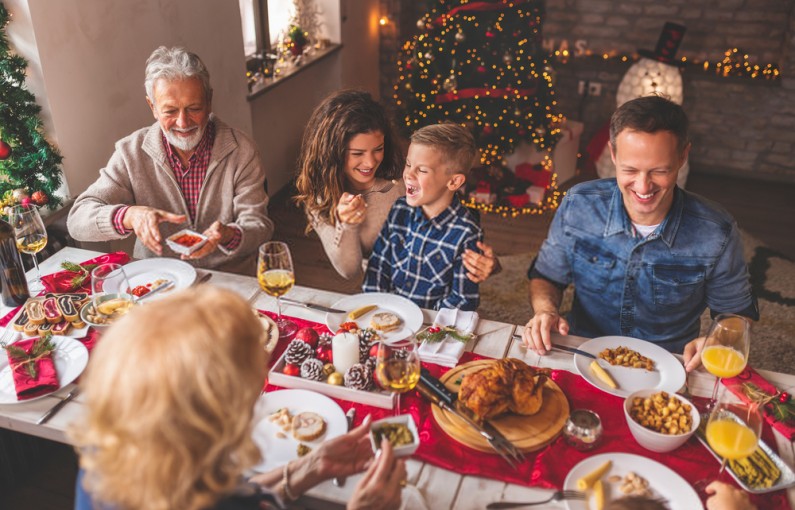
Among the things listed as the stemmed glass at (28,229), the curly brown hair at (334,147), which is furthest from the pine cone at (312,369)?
the stemmed glass at (28,229)

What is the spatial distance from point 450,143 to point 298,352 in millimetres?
879

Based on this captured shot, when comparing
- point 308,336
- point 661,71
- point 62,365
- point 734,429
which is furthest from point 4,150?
point 661,71

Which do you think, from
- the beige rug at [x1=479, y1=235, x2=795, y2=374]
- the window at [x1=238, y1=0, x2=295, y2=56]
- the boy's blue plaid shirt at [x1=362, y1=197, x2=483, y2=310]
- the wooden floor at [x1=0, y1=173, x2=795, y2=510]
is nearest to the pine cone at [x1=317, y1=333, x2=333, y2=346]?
the boy's blue plaid shirt at [x1=362, y1=197, x2=483, y2=310]

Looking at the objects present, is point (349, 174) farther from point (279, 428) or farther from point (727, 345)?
point (727, 345)

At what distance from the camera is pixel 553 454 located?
1.40m

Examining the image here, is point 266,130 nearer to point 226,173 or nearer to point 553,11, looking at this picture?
point 226,173

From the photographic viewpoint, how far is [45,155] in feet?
8.34

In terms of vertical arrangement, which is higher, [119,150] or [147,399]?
[147,399]

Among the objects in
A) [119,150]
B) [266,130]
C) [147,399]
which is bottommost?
[266,130]

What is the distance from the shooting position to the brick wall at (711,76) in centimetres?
496

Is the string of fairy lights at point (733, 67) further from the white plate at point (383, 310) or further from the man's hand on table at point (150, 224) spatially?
the man's hand on table at point (150, 224)

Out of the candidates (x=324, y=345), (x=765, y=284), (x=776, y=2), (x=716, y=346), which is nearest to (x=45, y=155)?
(x=324, y=345)

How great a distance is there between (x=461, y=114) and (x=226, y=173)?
233 cm

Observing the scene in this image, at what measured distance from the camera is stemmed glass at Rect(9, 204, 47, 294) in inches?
75.5
